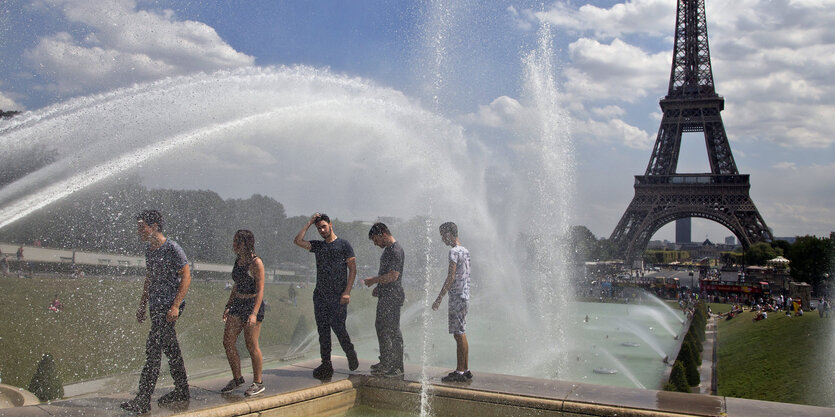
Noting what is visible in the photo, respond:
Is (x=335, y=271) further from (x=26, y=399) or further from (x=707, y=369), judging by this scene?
(x=707, y=369)

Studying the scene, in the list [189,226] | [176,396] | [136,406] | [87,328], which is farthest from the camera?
[189,226]

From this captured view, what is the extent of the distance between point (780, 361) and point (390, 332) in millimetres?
14440

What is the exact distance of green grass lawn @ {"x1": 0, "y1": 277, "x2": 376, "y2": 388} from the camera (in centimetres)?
1498

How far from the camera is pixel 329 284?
6664 millimetres

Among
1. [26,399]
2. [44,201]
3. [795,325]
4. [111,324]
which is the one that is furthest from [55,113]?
[795,325]

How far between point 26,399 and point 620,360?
45.5 ft

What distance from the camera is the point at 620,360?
16953 millimetres

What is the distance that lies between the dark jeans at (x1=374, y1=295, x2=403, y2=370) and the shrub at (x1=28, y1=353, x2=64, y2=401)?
750 cm

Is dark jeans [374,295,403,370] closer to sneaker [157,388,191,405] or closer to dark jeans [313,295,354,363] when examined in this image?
dark jeans [313,295,354,363]

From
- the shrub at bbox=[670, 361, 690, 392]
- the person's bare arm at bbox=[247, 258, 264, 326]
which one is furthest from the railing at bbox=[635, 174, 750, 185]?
the person's bare arm at bbox=[247, 258, 264, 326]

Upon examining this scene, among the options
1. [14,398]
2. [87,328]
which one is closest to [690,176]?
[87,328]

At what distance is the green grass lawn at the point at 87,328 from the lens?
49.2ft

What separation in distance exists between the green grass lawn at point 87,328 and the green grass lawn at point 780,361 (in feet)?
45.2

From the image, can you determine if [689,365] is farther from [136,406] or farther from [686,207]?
[686,207]
